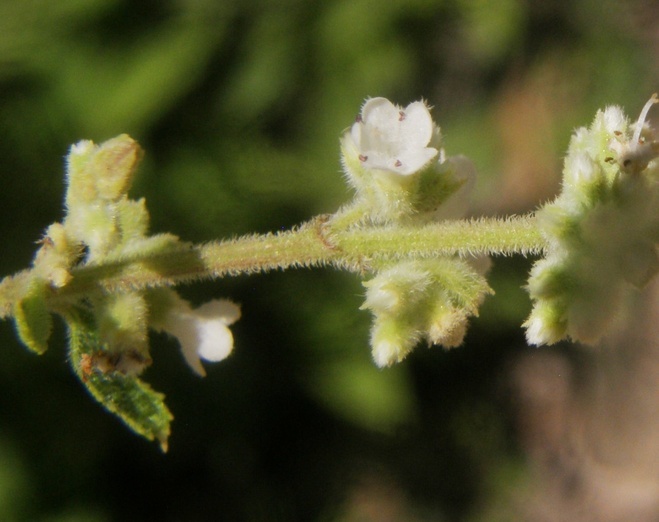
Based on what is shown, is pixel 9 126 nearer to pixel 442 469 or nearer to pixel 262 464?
pixel 262 464

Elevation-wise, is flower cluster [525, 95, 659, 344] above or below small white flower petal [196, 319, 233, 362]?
above

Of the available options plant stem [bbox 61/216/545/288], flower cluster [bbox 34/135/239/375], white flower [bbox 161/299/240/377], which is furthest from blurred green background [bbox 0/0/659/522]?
plant stem [bbox 61/216/545/288]

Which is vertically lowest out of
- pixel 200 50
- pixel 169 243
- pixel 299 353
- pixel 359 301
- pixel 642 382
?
pixel 169 243

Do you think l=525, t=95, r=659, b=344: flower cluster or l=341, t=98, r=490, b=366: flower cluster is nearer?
l=525, t=95, r=659, b=344: flower cluster

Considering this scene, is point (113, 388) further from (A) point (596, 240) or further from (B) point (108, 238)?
(A) point (596, 240)

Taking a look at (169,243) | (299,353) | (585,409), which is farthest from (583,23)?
(169,243)

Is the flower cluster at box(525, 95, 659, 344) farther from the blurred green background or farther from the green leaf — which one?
the blurred green background
